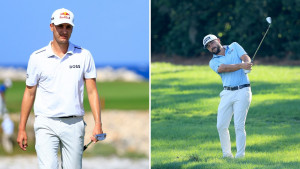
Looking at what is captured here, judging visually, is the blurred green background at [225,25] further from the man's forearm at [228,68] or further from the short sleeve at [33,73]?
the short sleeve at [33,73]

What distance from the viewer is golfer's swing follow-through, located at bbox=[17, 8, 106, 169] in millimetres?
4465

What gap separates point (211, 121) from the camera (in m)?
9.91

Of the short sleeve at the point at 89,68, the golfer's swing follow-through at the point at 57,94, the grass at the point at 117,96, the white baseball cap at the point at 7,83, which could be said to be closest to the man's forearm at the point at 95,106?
the golfer's swing follow-through at the point at 57,94

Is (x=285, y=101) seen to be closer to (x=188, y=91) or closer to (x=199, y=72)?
(x=188, y=91)

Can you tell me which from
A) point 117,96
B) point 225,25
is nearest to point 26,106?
point 225,25

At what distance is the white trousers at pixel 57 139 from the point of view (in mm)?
4461

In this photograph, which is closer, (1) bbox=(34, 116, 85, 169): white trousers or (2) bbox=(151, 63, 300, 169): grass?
(1) bbox=(34, 116, 85, 169): white trousers

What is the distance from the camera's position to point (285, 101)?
39.4 ft

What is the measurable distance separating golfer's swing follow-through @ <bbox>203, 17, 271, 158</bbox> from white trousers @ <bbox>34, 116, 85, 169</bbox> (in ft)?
6.28

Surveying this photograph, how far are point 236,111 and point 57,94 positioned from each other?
6.94ft

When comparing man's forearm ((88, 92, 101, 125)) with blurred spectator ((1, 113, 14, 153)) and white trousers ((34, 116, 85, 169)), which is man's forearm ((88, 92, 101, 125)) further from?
blurred spectator ((1, 113, 14, 153))

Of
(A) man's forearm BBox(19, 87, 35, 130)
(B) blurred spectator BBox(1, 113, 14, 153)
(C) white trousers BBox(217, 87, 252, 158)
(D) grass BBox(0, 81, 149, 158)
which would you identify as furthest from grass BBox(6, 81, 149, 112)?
(A) man's forearm BBox(19, 87, 35, 130)

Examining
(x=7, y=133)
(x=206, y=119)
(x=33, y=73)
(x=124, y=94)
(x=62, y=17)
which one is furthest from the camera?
(x=124, y=94)

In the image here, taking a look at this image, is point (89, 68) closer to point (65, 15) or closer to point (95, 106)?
point (95, 106)
